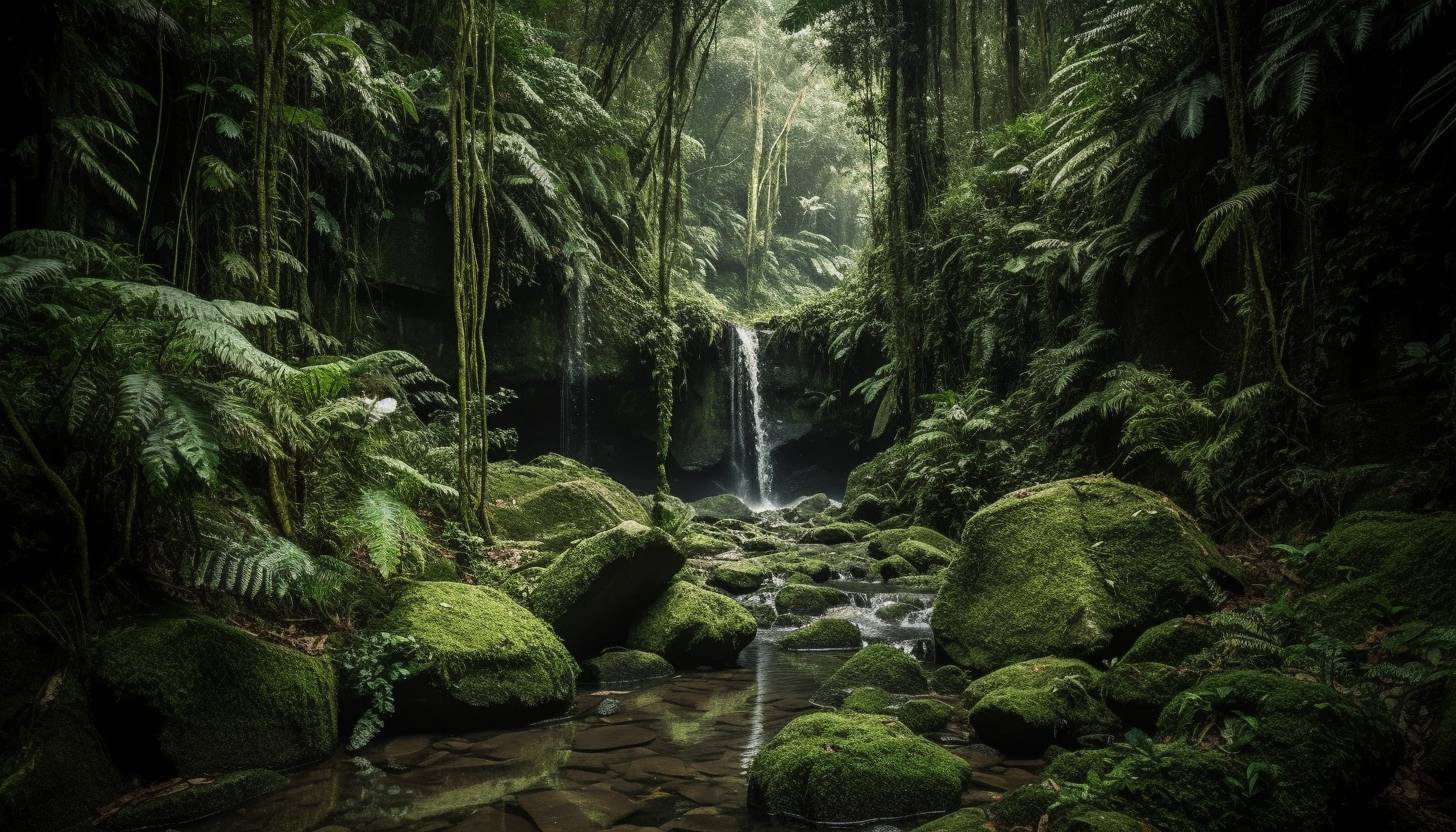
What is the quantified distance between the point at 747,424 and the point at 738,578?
30.6ft

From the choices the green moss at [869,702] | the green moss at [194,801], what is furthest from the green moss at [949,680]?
the green moss at [194,801]

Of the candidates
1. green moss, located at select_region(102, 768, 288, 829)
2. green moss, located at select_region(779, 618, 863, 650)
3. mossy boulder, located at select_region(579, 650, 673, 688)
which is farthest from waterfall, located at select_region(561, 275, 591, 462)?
green moss, located at select_region(102, 768, 288, 829)

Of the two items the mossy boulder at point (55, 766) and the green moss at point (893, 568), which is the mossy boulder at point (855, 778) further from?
the green moss at point (893, 568)

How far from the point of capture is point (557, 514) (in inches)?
278

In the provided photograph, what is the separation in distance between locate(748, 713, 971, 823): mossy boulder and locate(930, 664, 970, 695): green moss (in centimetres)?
151

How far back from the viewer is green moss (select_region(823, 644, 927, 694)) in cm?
487

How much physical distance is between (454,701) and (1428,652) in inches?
181

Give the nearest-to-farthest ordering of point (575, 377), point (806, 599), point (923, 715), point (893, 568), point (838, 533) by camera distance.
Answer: point (923, 715) → point (806, 599) → point (893, 568) → point (838, 533) → point (575, 377)

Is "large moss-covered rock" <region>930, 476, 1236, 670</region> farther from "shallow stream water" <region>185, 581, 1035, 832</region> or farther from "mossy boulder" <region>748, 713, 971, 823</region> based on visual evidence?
"mossy boulder" <region>748, 713, 971, 823</region>

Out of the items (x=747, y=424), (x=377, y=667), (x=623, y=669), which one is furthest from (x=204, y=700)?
(x=747, y=424)

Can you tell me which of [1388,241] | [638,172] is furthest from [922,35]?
[1388,241]

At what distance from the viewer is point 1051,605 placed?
4.91 meters

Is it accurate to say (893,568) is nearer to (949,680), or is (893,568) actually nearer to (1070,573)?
(949,680)

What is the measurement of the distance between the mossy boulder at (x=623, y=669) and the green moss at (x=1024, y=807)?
295 centimetres
